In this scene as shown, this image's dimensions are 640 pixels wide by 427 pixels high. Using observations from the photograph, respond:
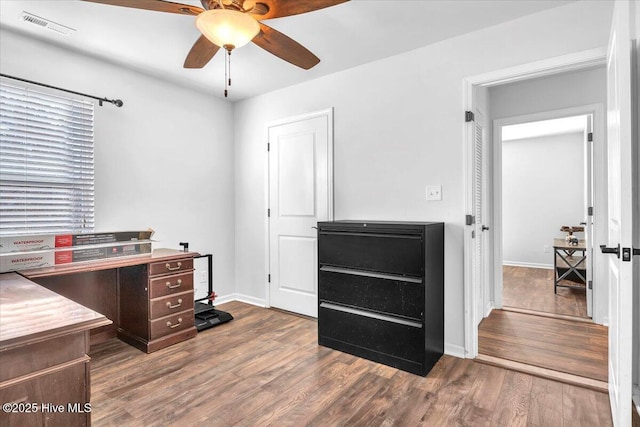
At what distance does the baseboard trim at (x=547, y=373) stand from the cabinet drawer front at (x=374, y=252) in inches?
34.9

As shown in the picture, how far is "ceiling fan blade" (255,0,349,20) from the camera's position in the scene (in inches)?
62.6

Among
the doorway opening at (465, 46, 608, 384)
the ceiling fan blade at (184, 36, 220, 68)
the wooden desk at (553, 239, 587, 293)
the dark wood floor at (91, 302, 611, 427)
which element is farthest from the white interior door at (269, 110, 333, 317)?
the wooden desk at (553, 239, 587, 293)

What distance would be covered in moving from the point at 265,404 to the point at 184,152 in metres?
2.66

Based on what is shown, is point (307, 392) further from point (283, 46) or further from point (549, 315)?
point (549, 315)

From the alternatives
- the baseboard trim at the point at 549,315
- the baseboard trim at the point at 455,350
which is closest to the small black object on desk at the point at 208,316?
the baseboard trim at the point at 455,350

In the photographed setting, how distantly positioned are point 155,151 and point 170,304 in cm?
152

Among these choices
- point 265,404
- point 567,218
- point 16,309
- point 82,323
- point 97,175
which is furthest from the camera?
point 567,218

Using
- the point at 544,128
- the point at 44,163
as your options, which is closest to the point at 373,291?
the point at 44,163

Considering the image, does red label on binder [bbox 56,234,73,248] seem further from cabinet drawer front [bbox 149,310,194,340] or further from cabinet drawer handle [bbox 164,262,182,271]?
cabinet drawer front [bbox 149,310,194,340]

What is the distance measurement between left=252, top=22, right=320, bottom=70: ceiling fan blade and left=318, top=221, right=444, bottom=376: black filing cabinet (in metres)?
1.19

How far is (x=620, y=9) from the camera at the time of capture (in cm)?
143

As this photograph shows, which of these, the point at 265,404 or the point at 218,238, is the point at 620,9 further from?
the point at 218,238

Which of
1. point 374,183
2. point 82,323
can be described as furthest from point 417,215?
point 82,323

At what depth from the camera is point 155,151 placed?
3.44 meters
